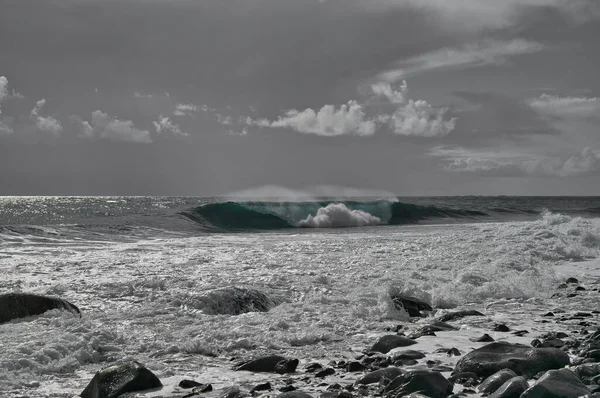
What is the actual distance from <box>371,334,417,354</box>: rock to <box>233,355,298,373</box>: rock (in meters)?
1.00

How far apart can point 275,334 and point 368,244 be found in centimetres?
995

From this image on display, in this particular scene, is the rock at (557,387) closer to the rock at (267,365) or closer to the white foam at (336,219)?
the rock at (267,365)

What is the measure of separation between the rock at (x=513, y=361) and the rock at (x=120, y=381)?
8.53ft

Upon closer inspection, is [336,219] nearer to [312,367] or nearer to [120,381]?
[312,367]

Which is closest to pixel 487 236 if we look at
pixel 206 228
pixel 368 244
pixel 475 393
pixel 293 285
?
pixel 368 244

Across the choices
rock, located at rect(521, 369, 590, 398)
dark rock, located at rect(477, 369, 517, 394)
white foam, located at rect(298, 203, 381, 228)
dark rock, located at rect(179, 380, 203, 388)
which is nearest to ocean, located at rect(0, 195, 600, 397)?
dark rock, located at rect(179, 380, 203, 388)

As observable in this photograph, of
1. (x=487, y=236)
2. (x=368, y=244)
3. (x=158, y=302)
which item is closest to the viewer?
(x=158, y=302)

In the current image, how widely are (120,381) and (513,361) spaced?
3.27 metres

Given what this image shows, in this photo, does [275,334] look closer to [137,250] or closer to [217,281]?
[217,281]

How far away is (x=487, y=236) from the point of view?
17.2 m

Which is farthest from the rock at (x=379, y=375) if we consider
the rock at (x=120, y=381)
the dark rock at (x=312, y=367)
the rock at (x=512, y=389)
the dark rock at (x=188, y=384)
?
the rock at (x=120, y=381)

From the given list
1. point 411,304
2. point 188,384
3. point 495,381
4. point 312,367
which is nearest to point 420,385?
point 495,381

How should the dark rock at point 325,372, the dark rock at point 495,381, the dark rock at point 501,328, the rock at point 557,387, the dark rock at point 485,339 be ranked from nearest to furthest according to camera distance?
the rock at point 557,387 < the dark rock at point 495,381 < the dark rock at point 325,372 < the dark rock at point 485,339 < the dark rock at point 501,328

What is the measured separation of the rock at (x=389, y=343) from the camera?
5363mm
